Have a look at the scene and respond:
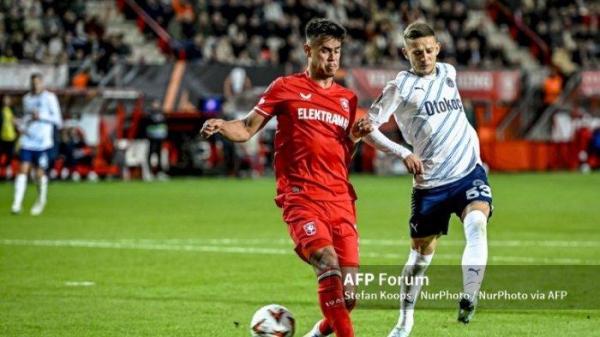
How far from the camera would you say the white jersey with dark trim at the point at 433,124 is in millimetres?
10391

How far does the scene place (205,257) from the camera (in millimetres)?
16562

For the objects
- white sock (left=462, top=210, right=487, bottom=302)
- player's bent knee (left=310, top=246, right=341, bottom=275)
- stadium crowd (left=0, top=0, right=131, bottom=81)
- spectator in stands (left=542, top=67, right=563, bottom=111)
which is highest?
player's bent knee (left=310, top=246, right=341, bottom=275)

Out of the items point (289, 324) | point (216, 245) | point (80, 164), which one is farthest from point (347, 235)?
point (80, 164)

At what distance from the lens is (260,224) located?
859 inches

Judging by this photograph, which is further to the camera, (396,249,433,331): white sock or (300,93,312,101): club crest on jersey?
(396,249,433,331): white sock

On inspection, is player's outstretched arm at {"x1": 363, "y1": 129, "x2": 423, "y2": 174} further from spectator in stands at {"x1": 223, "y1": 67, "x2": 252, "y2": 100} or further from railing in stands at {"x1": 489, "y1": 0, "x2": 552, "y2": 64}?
railing in stands at {"x1": 489, "y1": 0, "x2": 552, "y2": 64}

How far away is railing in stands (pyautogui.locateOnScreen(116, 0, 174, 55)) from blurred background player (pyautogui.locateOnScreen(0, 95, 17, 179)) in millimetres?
7004

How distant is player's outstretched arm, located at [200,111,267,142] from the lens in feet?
28.5

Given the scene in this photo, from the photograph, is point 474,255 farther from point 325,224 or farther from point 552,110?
point 552,110

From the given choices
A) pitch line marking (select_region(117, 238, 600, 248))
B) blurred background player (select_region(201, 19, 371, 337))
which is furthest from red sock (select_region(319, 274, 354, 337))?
pitch line marking (select_region(117, 238, 600, 248))

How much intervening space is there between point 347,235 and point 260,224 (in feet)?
42.4

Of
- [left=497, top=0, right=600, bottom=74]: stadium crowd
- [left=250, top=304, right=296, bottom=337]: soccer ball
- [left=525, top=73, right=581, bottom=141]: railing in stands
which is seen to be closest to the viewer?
[left=250, top=304, right=296, bottom=337]: soccer ball

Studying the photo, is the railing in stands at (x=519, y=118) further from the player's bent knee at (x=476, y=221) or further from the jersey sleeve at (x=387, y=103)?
the player's bent knee at (x=476, y=221)

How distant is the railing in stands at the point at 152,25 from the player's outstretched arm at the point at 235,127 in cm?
3098
